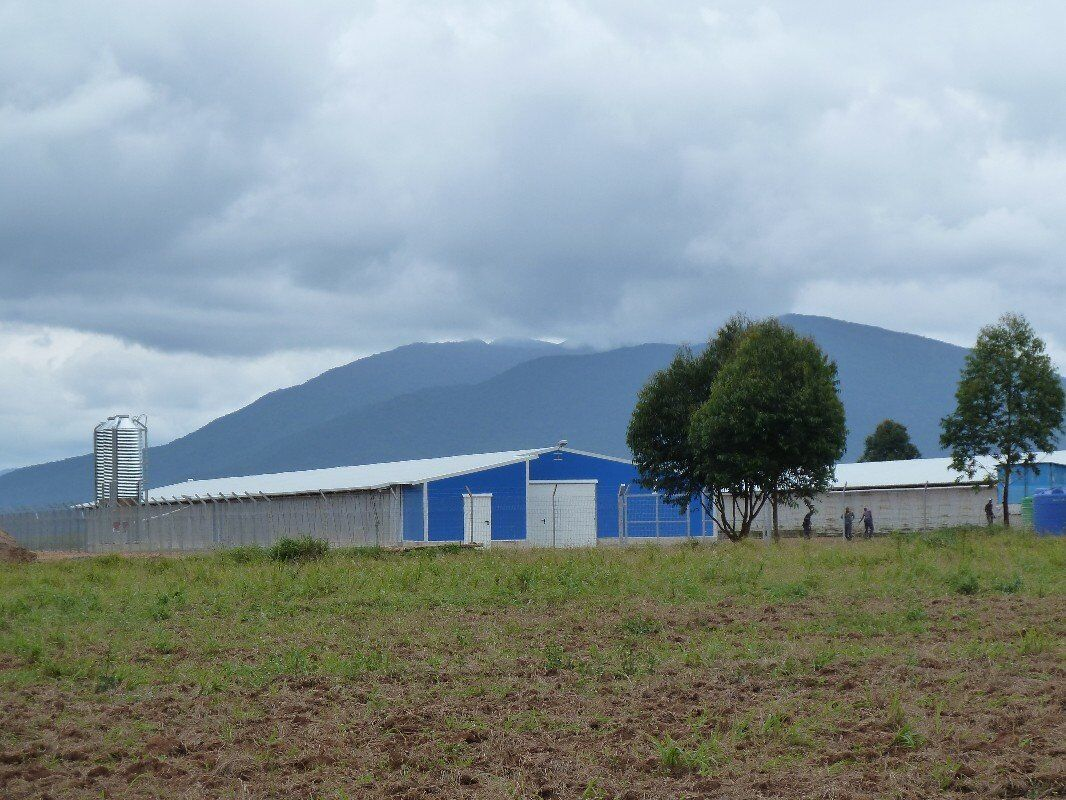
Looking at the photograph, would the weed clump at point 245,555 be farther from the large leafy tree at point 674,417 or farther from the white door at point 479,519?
Result: the large leafy tree at point 674,417

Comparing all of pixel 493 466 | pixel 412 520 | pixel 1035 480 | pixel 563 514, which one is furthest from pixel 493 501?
pixel 1035 480

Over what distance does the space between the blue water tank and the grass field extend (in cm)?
1702

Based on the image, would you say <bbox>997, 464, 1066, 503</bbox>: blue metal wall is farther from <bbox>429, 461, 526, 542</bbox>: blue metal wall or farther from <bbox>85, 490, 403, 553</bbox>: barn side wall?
<bbox>85, 490, 403, 553</bbox>: barn side wall

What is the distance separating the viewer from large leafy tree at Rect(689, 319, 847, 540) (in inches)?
1423

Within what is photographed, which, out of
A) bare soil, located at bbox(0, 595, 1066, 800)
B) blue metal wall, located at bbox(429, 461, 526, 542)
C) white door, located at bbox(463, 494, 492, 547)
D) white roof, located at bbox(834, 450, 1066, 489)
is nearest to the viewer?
bare soil, located at bbox(0, 595, 1066, 800)

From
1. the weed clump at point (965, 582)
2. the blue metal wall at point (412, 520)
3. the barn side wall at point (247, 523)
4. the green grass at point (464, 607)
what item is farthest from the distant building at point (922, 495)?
the weed clump at point (965, 582)

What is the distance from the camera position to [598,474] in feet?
162

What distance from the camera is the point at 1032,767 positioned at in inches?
296

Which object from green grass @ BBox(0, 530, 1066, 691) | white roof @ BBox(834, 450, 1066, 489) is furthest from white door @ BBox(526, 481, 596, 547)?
green grass @ BBox(0, 530, 1066, 691)

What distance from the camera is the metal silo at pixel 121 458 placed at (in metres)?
51.7

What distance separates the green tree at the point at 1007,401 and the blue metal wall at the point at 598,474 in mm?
13698

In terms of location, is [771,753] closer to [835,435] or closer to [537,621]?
[537,621]

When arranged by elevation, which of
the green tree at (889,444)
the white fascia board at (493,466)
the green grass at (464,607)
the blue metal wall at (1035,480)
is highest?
the green tree at (889,444)

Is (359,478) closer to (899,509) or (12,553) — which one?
(12,553)
